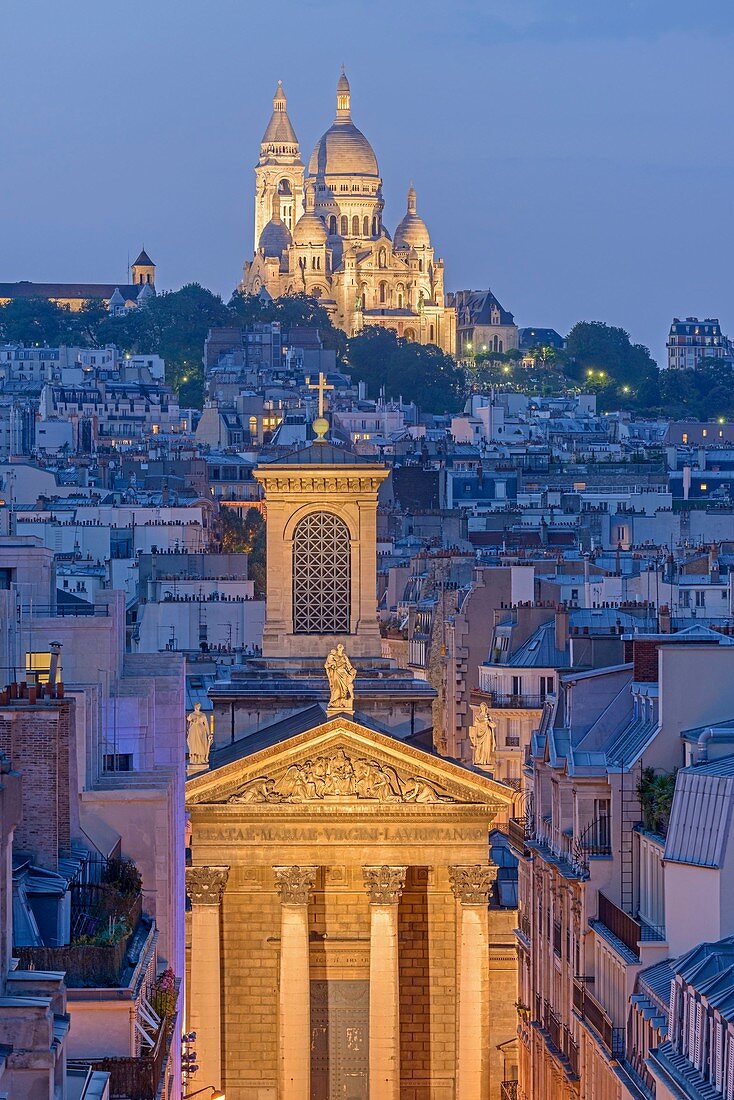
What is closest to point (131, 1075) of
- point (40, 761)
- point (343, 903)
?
point (40, 761)

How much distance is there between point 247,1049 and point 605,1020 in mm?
16830

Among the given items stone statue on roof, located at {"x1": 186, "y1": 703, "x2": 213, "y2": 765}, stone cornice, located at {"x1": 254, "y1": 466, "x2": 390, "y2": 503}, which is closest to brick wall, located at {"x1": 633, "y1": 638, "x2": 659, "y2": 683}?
stone statue on roof, located at {"x1": 186, "y1": 703, "x2": 213, "y2": 765}

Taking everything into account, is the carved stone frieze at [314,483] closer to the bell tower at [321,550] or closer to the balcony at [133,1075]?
the bell tower at [321,550]

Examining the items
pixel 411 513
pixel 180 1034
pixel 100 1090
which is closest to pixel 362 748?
pixel 180 1034

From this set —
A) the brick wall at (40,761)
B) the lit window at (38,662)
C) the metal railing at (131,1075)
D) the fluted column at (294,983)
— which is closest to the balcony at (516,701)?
the fluted column at (294,983)

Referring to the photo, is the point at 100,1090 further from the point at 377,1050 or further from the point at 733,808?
the point at 377,1050

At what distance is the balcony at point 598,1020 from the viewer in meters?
41.3

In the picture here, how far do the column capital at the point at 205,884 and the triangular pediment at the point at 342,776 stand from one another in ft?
3.99

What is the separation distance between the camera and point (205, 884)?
190ft

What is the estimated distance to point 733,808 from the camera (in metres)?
36.4

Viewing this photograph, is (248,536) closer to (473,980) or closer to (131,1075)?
(473,980)

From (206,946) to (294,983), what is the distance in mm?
1510

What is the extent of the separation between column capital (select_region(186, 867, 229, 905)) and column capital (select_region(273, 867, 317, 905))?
2.99 feet

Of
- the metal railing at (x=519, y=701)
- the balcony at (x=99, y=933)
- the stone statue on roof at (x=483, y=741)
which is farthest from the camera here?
the metal railing at (x=519, y=701)
